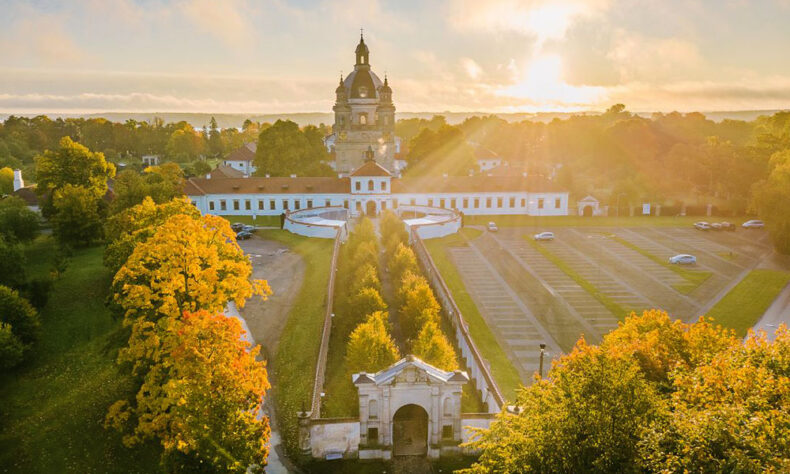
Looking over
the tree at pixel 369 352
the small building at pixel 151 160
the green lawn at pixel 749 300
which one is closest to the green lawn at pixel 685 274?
the green lawn at pixel 749 300

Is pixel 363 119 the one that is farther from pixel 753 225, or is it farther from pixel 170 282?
pixel 170 282

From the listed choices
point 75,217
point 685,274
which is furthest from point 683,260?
point 75,217

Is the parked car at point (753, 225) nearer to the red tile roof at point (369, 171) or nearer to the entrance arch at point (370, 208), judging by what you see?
the red tile roof at point (369, 171)

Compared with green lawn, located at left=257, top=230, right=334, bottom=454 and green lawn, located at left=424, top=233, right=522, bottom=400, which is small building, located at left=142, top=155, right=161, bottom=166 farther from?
green lawn, located at left=424, top=233, right=522, bottom=400

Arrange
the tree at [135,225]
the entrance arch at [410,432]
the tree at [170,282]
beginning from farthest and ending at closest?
the tree at [135,225], the entrance arch at [410,432], the tree at [170,282]

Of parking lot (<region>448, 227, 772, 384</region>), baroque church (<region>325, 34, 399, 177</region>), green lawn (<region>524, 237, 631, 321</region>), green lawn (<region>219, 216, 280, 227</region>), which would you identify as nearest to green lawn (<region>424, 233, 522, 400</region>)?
parking lot (<region>448, 227, 772, 384</region>)

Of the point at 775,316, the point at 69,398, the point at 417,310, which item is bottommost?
the point at 69,398

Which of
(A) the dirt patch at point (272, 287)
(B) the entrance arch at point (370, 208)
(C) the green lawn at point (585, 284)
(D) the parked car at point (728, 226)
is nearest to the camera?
(A) the dirt patch at point (272, 287)
